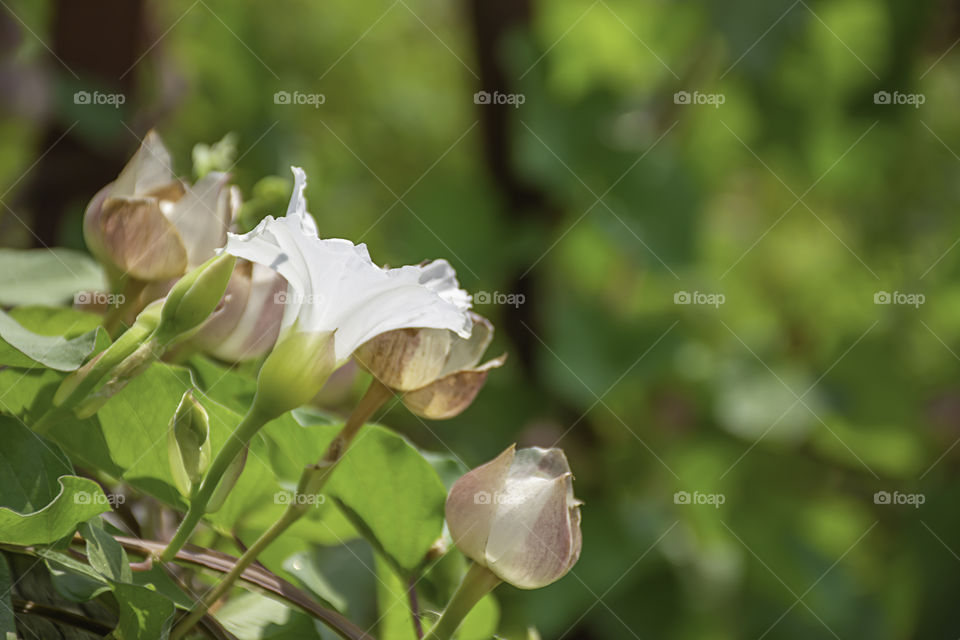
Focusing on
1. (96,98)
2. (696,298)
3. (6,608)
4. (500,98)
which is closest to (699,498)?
(696,298)

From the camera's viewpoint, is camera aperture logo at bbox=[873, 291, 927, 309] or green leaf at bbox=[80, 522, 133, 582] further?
camera aperture logo at bbox=[873, 291, 927, 309]

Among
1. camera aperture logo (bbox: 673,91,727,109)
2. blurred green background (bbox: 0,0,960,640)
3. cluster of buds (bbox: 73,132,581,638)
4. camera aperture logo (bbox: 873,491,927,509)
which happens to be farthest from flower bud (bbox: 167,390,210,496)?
camera aperture logo (bbox: 873,491,927,509)

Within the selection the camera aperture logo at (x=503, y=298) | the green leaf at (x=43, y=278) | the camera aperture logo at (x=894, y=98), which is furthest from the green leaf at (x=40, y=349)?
the camera aperture logo at (x=894, y=98)

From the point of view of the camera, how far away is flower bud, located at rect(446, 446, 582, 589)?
0.32m

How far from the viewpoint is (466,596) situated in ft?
1.10

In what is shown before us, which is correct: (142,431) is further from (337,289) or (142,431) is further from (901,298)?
(901,298)

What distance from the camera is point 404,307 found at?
33 cm

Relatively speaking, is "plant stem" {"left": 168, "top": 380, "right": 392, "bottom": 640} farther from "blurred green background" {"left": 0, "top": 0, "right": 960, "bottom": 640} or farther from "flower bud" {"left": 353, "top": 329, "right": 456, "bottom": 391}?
"blurred green background" {"left": 0, "top": 0, "right": 960, "bottom": 640}

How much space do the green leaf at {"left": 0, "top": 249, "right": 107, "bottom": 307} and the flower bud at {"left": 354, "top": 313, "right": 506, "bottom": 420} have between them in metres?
0.16

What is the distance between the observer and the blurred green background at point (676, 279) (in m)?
1.21

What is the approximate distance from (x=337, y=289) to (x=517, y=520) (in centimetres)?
10

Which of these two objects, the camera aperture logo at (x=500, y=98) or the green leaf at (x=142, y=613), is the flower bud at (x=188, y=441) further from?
the camera aperture logo at (x=500, y=98)

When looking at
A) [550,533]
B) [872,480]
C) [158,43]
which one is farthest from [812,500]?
[550,533]

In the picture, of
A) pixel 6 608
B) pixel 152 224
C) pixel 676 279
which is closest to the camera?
pixel 6 608
